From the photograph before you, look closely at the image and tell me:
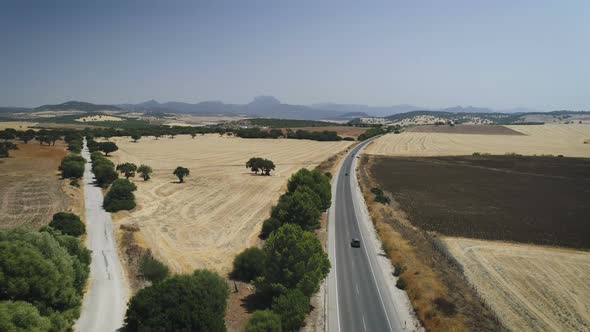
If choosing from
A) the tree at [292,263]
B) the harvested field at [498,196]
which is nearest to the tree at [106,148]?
the harvested field at [498,196]

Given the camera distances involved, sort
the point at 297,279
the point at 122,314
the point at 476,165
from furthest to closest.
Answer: the point at 476,165, the point at 297,279, the point at 122,314

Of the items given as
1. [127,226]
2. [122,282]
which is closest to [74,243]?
[122,282]

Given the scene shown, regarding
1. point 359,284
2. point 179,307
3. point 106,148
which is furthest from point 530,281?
point 106,148

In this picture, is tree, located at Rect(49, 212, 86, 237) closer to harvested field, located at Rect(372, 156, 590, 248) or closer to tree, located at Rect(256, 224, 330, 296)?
tree, located at Rect(256, 224, 330, 296)

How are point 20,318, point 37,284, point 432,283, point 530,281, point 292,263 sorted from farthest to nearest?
point 530,281 → point 432,283 → point 292,263 → point 37,284 → point 20,318

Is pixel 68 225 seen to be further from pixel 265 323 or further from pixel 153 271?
pixel 265 323

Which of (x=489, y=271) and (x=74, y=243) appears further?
(x=489, y=271)

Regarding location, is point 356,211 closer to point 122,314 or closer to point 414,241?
point 414,241
